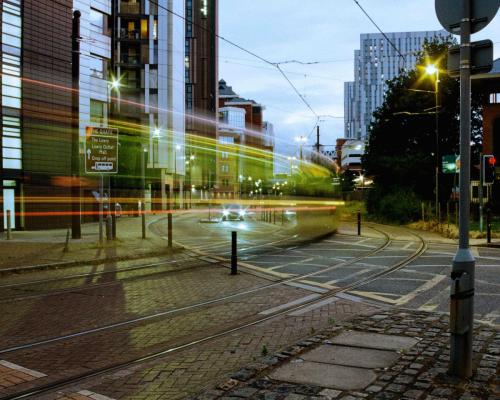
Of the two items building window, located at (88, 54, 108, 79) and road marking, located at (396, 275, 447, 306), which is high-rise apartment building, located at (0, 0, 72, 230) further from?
road marking, located at (396, 275, 447, 306)

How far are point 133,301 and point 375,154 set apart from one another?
3786 centimetres

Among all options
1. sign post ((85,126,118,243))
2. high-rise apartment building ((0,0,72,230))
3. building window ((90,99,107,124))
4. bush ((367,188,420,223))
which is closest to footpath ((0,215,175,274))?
sign post ((85,126,118,243))

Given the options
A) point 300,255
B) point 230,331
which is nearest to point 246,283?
point 230,331

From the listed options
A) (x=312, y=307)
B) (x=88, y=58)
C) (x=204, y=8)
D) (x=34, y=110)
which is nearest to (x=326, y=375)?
(x=312, y=307)

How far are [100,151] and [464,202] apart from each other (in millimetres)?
15228

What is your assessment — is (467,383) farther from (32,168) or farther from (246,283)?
(32,168)

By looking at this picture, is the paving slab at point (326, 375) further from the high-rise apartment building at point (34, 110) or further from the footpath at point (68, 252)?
the high-rise apartment building at point (34, 110)

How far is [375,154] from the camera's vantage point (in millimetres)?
44906

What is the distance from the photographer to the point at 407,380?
4910mm

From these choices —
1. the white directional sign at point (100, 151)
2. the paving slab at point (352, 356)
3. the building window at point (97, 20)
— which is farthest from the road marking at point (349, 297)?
the building window at point (97, 20)

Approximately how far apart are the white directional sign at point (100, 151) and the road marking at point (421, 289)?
11.2 meters

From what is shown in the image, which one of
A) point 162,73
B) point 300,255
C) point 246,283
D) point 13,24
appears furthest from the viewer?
point 162,73

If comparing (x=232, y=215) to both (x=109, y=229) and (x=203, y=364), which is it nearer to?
(x=109, y=229)

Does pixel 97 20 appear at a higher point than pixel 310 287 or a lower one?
higher
